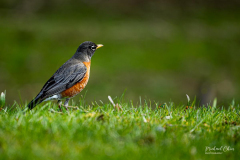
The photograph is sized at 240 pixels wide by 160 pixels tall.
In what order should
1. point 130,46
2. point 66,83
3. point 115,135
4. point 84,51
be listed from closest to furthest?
point 115,135 → point 66,83 → point 84,51 → point 130,46

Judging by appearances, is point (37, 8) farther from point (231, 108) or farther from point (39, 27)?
point (231, 108)

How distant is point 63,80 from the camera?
20.1 feet

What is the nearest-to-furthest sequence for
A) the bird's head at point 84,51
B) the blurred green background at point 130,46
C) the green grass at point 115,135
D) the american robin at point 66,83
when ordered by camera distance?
the green grass at point 115,135, the american robin at point 66,83, the bird's head at point 84,51, the blurred green background at point 130,46

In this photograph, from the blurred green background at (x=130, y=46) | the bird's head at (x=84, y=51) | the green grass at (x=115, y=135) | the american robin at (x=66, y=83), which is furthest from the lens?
the blurred green background at (x=130, y=46)

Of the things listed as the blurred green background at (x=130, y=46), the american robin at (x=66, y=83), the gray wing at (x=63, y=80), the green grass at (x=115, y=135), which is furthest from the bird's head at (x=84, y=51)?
the blurred green background at (x=130, y=46)

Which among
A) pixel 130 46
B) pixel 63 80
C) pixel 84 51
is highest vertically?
pixel 84 51

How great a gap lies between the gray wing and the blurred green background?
7759mm

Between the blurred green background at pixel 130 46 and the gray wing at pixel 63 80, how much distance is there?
7759 mm

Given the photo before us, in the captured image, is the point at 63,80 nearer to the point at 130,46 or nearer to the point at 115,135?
the point at 115,135

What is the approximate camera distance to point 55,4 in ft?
79.2

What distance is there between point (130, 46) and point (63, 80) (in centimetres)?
1329

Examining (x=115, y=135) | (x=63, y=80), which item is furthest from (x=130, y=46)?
(x=115, y=135)

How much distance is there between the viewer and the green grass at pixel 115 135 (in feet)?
9.70

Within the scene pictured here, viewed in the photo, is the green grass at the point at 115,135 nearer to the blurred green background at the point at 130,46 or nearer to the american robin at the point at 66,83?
the american robin at the point at 66,83
